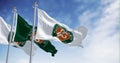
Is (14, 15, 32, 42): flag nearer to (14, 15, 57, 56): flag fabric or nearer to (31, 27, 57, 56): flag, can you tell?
(14, 15, 57, 56): flag fabric

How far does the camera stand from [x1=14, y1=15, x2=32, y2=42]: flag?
3017 centimetres

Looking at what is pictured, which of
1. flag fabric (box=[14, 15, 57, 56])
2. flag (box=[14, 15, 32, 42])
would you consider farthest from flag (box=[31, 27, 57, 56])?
flag (box=[14, 15, 32, 42])

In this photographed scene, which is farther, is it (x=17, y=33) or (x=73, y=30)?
(x=17, y=33)

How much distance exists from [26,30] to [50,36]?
392cm

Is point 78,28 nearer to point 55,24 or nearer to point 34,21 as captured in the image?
point 55,24

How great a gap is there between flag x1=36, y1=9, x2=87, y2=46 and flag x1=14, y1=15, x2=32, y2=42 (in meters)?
2.40

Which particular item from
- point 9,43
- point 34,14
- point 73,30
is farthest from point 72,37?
point 9,43

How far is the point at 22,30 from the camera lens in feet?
100

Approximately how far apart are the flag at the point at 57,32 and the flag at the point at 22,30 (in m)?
2.40

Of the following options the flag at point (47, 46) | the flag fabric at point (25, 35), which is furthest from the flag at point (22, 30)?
the flag at point (47, 46)

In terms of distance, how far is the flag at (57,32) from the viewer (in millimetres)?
27578

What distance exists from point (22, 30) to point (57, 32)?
13.9 feet

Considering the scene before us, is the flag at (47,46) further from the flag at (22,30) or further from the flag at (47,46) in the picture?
the flag at (22,30)

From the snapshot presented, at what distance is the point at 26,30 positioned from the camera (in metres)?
30.6
